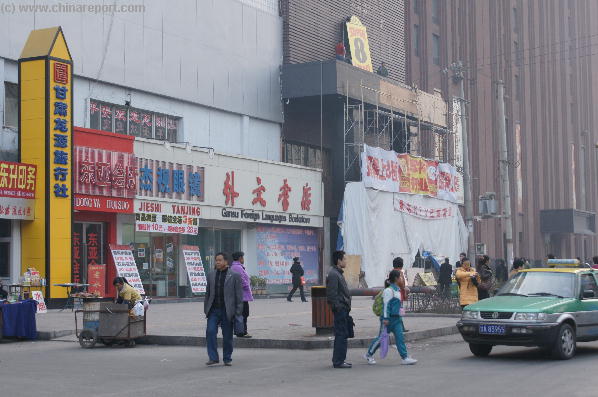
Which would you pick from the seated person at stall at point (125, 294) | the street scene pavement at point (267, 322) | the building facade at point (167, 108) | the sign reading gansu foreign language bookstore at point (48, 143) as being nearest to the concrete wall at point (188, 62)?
the building facade at point (167, 108)

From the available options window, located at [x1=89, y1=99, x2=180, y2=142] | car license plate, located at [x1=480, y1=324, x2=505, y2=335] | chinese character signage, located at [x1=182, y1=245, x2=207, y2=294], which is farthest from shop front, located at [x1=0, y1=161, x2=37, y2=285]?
car license plate, located at [x1=480, y1=324, x2=505, y2=335]

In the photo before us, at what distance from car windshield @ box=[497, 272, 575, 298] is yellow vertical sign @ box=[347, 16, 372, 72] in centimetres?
2802

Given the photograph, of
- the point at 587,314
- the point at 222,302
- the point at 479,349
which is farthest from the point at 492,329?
the point at 222,302

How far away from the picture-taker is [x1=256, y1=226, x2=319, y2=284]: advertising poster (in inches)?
1539

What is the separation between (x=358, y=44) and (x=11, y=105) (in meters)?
19.6

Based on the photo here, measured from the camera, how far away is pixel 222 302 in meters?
14.6

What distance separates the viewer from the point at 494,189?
62.6 m

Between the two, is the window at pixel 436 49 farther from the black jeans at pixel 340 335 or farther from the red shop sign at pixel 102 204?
the black jeans at pixel 340 335

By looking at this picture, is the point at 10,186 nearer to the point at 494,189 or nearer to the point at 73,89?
the point at 73,89

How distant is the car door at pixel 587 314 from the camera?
50.0 ft

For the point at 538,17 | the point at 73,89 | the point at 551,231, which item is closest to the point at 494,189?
the point at 551,231

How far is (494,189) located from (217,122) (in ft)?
97.6

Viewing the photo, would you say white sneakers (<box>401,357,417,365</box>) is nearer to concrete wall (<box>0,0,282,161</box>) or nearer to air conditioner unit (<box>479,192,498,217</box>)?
concrete wall (<box>0,0,282,161</box>)

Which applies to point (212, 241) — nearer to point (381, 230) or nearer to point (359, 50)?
point (381, 230)
